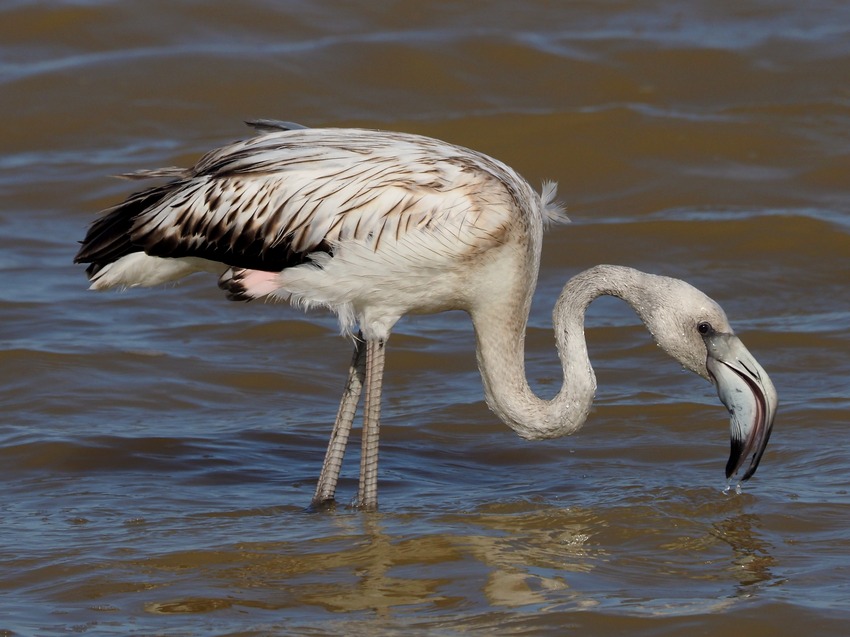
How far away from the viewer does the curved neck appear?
854 centimetres

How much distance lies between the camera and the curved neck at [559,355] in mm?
8539

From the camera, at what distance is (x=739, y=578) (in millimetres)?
7586

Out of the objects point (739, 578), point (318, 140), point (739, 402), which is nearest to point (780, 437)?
point (739, 402)

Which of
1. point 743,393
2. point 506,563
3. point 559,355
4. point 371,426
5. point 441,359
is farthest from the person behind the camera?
point 441,359

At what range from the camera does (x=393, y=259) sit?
27.3 feet

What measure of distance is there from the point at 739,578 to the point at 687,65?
11904mm

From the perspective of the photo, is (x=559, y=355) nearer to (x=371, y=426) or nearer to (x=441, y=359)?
(x=371, y=426)

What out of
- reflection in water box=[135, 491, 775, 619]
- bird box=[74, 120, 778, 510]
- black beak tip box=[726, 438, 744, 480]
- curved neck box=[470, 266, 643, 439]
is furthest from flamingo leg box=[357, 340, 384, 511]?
black beak tip box=[726, 438, 744, 480]

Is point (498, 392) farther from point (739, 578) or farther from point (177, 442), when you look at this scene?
point (177, 442)

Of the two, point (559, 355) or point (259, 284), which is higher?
point (259, 284)

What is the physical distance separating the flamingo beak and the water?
54cm

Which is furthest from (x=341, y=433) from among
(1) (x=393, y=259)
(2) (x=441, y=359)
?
(2) (x=441, y=359)

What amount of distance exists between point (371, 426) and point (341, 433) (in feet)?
1.45

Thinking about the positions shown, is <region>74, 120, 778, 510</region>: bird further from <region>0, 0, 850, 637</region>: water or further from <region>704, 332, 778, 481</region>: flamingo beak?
<region>0, 0, 850, 637</region>: water
